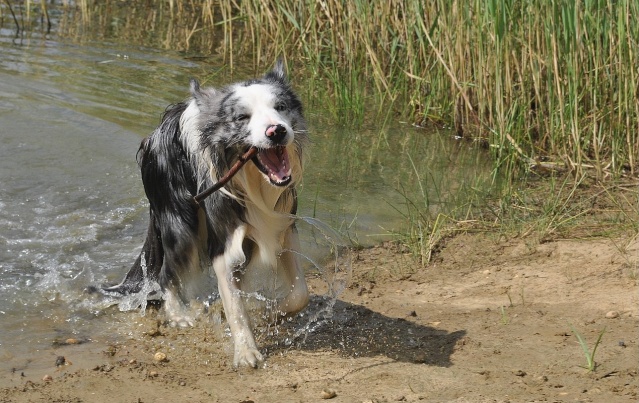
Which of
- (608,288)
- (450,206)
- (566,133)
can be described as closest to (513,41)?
(566,133)

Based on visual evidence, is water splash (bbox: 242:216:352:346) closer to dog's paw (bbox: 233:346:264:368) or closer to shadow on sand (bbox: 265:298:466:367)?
shadow on sand (bbox: 265:298:466:367)

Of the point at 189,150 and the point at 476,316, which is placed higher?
the point at 189,150

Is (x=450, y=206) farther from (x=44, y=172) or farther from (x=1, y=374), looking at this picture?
(x=1, y=374)

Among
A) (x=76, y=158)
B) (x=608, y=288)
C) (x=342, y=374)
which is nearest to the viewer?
(x=342, y=374)

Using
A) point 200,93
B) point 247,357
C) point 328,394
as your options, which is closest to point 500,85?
point 200,93

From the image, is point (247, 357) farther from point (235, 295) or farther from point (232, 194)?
point (232, 194)

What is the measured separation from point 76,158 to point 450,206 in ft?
9.09

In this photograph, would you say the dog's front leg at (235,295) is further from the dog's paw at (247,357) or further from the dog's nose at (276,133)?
the dog's nose at (276,133)

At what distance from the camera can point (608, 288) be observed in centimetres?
484

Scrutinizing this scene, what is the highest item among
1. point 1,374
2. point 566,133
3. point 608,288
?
point 566,133

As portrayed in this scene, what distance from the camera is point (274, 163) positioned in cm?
424

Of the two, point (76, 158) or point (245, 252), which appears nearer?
point (245, 252)

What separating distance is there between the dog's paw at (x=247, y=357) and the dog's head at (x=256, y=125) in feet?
2.66

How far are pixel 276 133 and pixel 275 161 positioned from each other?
21 centimetres
